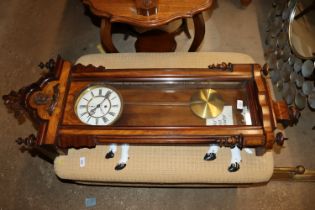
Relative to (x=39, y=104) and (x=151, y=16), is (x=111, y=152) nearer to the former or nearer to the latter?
(x=39, y=104)

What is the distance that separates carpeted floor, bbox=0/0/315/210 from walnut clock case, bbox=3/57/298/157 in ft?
1.80

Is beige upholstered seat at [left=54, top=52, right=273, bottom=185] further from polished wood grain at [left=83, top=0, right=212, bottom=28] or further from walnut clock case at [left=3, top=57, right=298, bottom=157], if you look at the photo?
polished wood grain at [left=83, top=0, right=212, bottom=28]

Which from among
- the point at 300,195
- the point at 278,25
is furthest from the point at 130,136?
the point at 278,25

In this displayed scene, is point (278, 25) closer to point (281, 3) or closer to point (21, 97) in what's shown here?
point (281, 3)

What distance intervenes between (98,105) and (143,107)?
0.19m

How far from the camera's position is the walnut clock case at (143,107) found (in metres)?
1.05

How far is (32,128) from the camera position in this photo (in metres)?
1.83

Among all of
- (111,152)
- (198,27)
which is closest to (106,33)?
(198,27)

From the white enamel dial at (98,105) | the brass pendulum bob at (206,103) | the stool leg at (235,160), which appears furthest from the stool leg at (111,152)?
the stool leg at (235,160)

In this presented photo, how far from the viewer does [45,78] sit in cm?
117

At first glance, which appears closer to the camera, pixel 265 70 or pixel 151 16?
pixel 265 70

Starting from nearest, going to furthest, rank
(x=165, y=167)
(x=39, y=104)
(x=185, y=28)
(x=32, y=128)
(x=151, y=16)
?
(x=39, y=104), (x=165, y=167), (x=151, y=16), (x=32, y=128), (x=185, y=28)

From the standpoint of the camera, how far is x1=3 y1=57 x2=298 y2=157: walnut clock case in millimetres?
1054

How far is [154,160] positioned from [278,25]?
1357mm
